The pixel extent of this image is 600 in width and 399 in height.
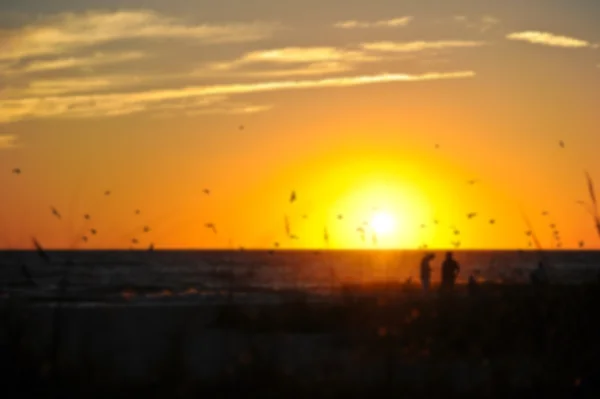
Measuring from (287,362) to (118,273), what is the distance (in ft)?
208

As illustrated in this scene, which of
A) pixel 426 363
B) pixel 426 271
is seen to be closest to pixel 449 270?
pixel 426 271

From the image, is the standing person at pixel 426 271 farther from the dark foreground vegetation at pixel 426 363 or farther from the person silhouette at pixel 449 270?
the dark foreground vegetation at pixel 426 363

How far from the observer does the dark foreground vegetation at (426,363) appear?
35.7 ft

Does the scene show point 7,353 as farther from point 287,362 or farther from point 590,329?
point 590,329

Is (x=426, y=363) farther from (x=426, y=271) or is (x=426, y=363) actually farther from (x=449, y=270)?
(x=426, y=271)

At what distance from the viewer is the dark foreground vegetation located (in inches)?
429

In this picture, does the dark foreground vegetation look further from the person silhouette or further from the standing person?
the standing person

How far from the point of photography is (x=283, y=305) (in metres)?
26.0

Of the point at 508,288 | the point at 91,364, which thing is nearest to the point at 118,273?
the point at 508,288

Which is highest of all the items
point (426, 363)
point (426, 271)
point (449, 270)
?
point (426, 363)

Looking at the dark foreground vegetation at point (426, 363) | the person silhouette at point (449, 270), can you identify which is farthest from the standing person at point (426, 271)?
the dark foreground vegetation at point (426, 363)

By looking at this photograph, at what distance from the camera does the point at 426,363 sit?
1295 centimetres

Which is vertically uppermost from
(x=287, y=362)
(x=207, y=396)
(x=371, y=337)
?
(x=207, y=396)

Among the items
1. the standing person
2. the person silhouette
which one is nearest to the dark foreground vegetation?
the person silhouette
